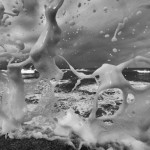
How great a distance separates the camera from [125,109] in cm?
652

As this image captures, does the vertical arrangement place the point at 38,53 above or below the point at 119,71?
above

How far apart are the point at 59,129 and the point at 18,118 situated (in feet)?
4.62

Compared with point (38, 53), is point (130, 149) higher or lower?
lower

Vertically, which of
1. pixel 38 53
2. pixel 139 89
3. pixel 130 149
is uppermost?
pixel 38 53

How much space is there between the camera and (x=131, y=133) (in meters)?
6.44

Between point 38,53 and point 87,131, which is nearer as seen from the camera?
point 87,131

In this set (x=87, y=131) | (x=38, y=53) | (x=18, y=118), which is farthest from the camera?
(x=18, y=118)

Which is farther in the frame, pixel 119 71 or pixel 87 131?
pixel 87 131

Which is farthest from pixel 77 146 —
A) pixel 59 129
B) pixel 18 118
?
pixel 18 118

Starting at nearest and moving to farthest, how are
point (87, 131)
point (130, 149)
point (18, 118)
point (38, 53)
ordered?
point (130, 149) < point (87, 131) < point (38, 53) < point (18, 118)

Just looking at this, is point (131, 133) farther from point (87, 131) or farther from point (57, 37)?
point (57, 37)

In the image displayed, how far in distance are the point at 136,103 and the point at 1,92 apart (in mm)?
4120

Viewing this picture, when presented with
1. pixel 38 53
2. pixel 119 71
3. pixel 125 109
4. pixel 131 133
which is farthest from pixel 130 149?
pixel 38 53

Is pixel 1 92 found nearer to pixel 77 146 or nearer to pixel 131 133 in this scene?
pixel 77 146
